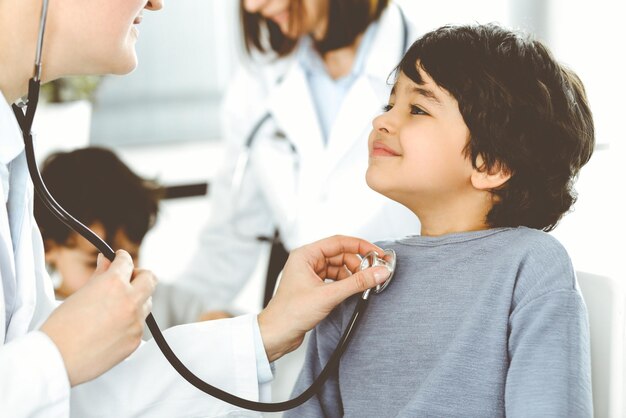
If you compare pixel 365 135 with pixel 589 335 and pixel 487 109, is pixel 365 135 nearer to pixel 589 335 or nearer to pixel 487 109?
pixel 487 109

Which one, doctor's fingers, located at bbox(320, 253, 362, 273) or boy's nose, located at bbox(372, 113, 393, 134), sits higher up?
boy's nose, located at bbox(372, 113, 393, 134)

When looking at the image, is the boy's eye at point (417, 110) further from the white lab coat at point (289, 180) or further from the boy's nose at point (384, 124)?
the white lab coat at point (289, 180)

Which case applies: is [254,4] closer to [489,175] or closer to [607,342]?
[489,175]

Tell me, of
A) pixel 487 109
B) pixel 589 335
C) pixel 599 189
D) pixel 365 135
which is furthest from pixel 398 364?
pixel 365 135

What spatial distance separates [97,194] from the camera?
1.90 metres

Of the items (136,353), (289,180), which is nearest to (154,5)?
(136,353)

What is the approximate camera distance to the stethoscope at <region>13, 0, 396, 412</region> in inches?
38.1

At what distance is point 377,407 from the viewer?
1.07 metres

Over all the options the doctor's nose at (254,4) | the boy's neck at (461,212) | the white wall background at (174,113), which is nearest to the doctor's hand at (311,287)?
the boy's neck at (461,212)

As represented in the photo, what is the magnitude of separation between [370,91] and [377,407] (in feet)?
2.58

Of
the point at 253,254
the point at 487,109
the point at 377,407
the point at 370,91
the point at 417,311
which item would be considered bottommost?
the point at 253,254

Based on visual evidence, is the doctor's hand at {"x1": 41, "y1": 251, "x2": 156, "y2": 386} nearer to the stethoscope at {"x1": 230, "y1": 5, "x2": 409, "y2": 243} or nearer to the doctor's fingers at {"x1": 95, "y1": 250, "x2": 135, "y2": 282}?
the doctor's fingers at {"x1": 95, "y1": 250, "x2": 135, "y2": 282}

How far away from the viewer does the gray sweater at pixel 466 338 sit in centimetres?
92

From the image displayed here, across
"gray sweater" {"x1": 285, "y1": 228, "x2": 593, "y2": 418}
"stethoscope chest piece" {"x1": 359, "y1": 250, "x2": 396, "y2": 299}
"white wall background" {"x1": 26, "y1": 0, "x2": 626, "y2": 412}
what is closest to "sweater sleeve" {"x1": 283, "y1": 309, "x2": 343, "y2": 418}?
"gray sweater" {"x1": 285, "y1": 228, "x2": 593, "y2": 418}
